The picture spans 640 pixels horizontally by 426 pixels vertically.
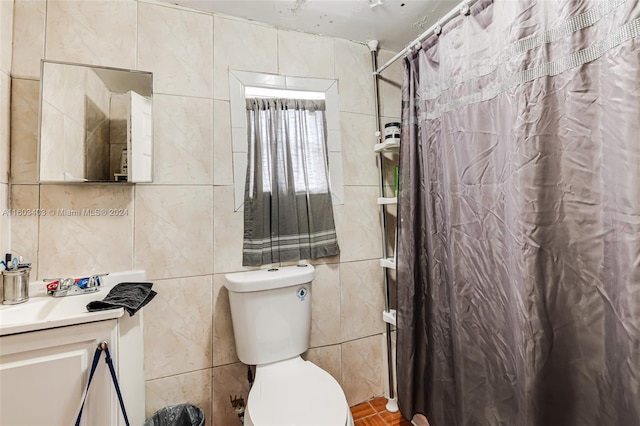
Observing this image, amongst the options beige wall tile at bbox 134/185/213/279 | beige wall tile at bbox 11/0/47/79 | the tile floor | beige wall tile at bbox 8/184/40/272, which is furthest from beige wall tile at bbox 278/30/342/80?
the tile floor

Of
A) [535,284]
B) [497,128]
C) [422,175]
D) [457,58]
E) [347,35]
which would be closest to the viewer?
[535,284]

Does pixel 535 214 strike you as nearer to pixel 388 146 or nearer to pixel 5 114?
pixel 388 146

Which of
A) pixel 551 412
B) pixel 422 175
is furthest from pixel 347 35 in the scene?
pixel 551 412

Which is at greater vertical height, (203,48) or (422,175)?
(203,48)

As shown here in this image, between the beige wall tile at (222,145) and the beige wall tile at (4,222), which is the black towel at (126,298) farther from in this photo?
the beige wall tile at (222,145)

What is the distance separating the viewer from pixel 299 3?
1.30 m

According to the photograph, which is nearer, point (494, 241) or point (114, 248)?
point (494, 241)

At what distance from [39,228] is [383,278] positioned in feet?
5.27

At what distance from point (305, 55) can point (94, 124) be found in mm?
1043

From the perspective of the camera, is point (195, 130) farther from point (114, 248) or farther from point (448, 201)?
point (448, 201)

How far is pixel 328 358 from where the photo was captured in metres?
1.52

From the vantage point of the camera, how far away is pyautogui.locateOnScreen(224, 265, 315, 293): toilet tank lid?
1211mm

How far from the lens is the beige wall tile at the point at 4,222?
104 centimetres

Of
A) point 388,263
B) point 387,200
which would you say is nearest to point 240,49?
point 387,200
